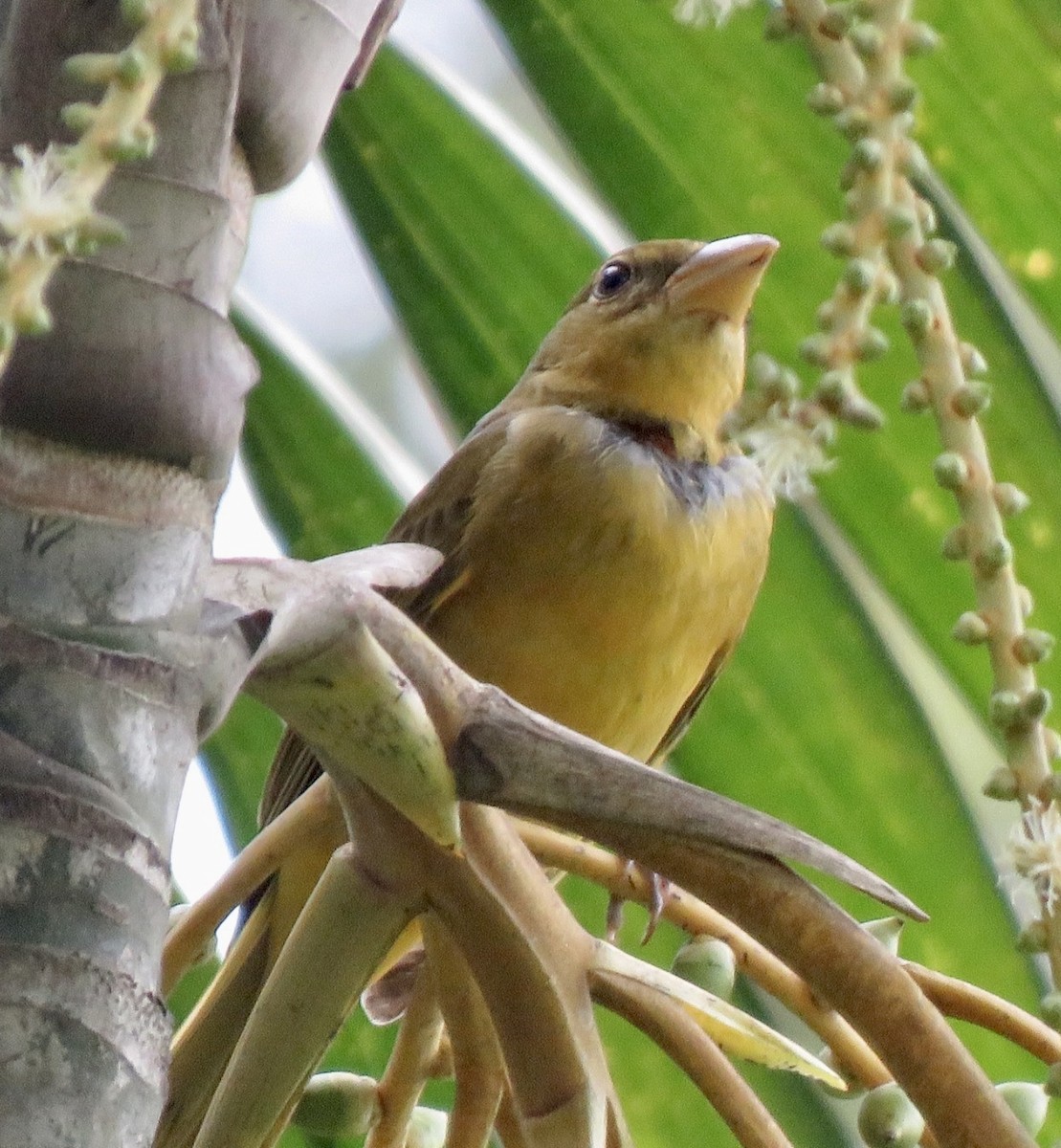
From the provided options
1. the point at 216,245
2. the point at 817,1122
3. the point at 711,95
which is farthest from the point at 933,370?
the point at 817,1122

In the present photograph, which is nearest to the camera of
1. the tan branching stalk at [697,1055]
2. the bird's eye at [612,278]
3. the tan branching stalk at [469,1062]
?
the tan branching stalk at [697,1055]

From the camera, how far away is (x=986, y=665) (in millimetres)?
1416

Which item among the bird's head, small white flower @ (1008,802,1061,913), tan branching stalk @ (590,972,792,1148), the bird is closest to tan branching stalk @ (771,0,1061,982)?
small white flower @ (1008,802,1061,913)

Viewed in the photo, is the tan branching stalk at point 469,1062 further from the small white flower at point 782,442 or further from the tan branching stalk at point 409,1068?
the small white flower at point 782,442

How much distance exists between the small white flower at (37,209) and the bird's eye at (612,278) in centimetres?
130

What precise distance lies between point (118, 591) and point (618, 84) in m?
1.06

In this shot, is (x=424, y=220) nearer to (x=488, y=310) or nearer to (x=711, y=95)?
(x=488, y=310)

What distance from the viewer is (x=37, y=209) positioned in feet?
1.27

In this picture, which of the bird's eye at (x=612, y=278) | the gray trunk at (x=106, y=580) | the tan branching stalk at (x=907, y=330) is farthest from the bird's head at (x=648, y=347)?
the gray trunk at (x=106, y=580)

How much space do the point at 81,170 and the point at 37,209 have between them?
0.06 ft

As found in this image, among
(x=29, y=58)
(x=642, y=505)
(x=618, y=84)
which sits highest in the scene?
(x=29, y=58)

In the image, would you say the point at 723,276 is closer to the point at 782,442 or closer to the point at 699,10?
the point at 699,10

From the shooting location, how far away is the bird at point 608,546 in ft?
4.98

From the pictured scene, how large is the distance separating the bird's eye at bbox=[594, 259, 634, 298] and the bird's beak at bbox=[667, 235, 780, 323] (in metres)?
0.04
